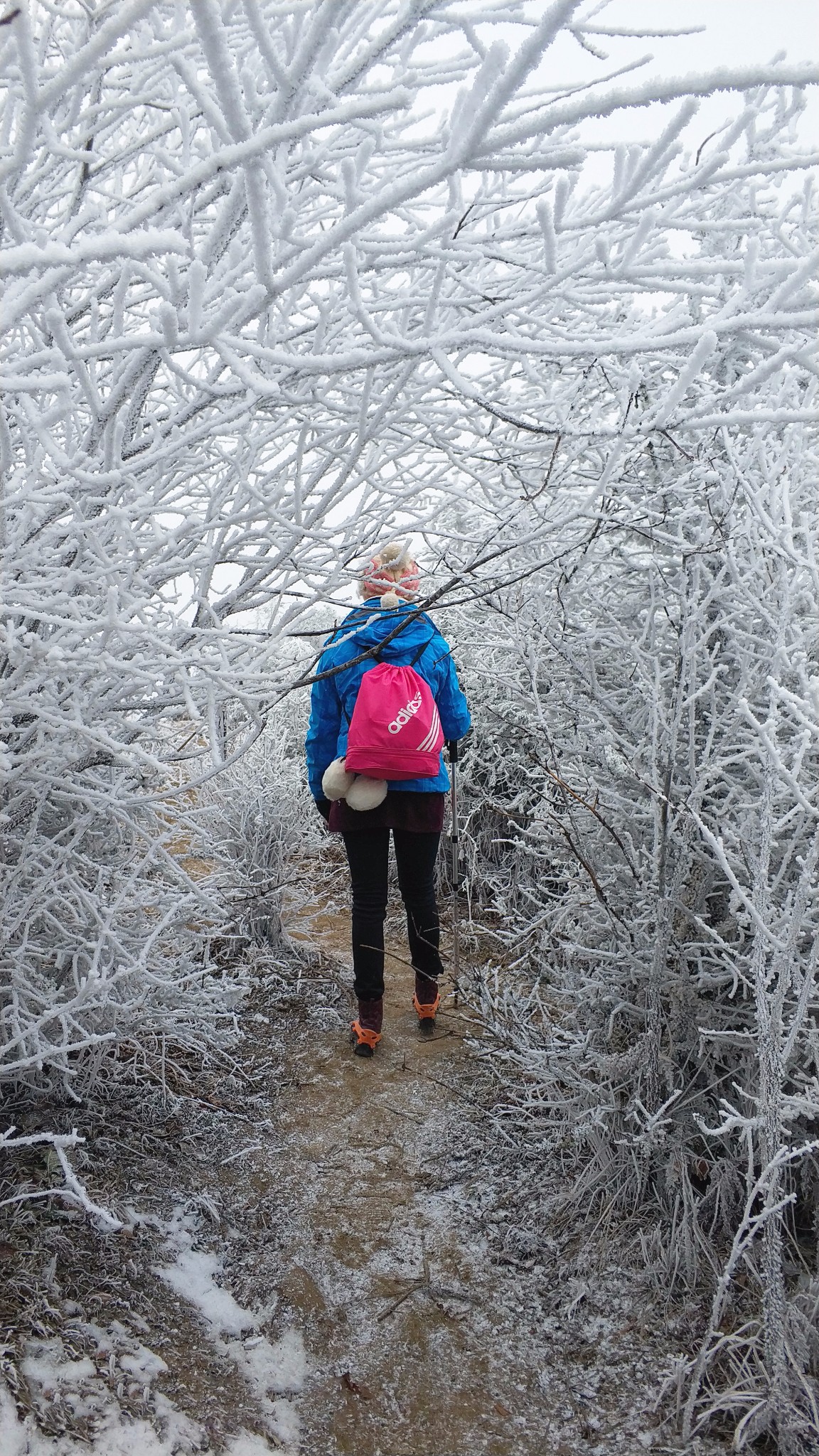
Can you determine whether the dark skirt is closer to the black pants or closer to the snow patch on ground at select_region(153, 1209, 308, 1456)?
the black pants

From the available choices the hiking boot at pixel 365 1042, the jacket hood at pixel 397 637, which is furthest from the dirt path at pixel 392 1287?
the jacket hood at pixel 397 637

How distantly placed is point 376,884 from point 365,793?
0.48m

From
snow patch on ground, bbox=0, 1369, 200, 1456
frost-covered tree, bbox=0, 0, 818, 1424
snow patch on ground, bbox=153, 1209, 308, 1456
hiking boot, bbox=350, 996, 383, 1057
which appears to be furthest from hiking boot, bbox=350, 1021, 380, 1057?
snow patch on ground, bbox=0, 1369, 200, 1456

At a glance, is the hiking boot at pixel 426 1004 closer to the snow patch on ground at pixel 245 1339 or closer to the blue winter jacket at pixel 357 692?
the blue winter jacket at pixel 357 692

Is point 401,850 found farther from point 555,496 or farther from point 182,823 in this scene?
point 555,496

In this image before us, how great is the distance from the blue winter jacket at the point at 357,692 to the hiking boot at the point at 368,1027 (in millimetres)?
909

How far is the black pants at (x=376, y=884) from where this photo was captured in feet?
12.1

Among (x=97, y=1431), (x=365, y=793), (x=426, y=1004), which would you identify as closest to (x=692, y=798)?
(x=365, y=793)

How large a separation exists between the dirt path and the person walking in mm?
402

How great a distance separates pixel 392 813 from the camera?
11.8ft

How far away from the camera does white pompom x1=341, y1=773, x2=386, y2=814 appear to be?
11.4 ft

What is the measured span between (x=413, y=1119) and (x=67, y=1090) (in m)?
1.33

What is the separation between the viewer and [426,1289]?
94.1 inches

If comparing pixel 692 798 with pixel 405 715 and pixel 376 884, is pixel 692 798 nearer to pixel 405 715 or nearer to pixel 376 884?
pixel 405 715
